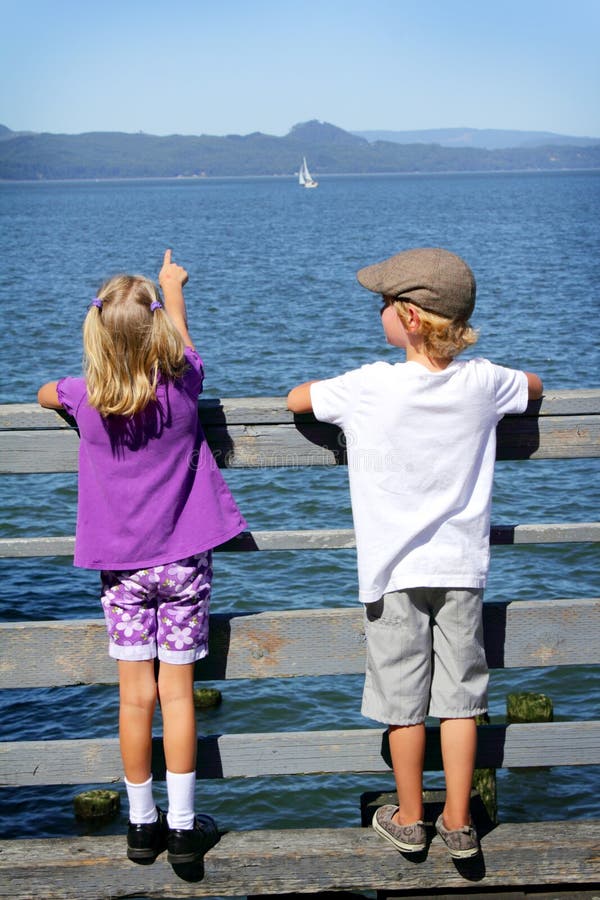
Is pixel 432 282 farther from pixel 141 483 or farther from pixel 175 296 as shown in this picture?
pixel 141 483

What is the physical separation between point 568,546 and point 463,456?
886 cm

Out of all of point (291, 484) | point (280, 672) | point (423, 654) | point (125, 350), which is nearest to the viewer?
point (125, 350)

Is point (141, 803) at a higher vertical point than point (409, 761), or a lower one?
lower

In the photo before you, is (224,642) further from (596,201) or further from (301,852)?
(596,201)

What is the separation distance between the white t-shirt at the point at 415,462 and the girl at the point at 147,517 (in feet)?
1.25

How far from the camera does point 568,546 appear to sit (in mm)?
11367

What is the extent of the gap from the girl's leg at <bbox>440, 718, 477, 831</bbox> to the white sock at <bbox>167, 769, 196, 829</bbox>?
0.69m

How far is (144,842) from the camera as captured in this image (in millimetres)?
3012

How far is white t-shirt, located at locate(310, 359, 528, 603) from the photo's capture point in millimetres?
2840

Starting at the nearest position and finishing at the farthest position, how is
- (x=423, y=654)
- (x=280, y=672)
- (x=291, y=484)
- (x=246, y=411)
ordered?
(x=423, y=654), (x=246, y=411), (x=280, y=672), (x=291, y=484)

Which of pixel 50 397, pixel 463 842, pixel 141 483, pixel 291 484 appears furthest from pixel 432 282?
pixel 291 484

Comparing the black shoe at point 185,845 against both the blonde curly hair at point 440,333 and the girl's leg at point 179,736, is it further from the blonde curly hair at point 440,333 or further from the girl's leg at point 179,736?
the blonde curly hair at point 440,333

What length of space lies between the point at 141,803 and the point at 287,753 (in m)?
0.45

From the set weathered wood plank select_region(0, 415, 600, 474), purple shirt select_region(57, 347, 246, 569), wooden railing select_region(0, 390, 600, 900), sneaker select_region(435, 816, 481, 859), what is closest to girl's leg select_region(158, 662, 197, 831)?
wooden railing select_region(0, 390, 600, 900)
